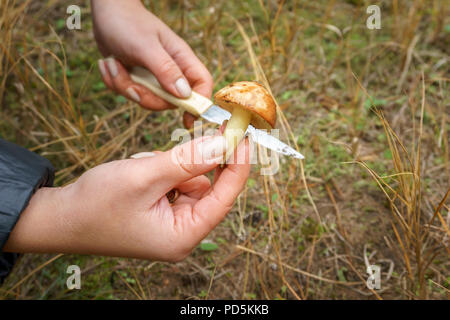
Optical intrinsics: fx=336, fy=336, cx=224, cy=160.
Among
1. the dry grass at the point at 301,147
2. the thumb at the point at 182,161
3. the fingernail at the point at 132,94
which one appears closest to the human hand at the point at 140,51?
the fingernail at the point at 132,94

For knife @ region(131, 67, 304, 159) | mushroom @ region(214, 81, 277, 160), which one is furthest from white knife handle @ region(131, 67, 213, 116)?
mushroom @ region(214, 81, 277, 160)

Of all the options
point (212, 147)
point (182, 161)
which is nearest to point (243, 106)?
point (212, 147)

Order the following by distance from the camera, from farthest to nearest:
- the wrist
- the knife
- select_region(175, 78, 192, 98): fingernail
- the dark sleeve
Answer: select_region(175, 78, 192, 98): fingernail < the knife < the wrist < the dark sleeve

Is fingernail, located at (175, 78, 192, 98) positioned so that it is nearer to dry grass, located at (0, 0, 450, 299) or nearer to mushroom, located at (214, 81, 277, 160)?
mushroom, located at (214, 81, 277, 160)

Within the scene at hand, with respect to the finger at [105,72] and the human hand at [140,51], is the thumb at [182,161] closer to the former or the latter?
the human hand at [140,51]

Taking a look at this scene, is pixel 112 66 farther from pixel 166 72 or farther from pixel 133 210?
pixel 133 210
